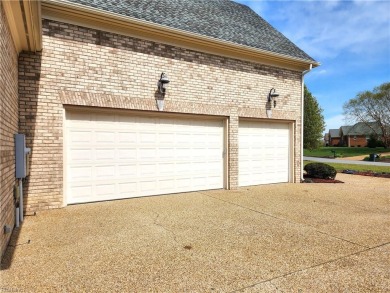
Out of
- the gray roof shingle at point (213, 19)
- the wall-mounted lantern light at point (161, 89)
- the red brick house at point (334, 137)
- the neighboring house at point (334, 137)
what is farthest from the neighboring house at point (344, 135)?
the wall-mounted lantern light at point (161, 89)

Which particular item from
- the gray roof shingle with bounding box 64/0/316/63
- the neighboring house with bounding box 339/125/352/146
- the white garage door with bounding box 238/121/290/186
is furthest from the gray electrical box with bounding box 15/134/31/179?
the neighboring house with bounding box 339/125/352/146

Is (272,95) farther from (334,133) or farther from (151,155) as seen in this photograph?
(334,133)

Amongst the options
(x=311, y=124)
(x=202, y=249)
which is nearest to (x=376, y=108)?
(x=311, y=124)

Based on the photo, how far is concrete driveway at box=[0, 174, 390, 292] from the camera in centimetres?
315

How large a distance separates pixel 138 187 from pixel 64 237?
3391mm

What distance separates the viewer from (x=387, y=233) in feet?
16.1

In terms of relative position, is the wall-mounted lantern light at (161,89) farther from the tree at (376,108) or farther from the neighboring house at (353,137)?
the neighboring house at (353,137)

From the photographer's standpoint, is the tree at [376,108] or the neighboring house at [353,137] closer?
the tree at [376,108]

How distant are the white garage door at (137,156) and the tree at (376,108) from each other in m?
40.7

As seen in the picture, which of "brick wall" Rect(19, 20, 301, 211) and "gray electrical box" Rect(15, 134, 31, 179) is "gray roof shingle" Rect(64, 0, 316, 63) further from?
"gray electrical box" Rect(15, 134, 31, 179)

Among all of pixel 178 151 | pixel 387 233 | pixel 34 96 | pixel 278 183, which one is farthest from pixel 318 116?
pixel 34 96

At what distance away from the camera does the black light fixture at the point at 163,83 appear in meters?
7.82

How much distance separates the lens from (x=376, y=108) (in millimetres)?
41156

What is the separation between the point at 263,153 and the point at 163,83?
464cm
